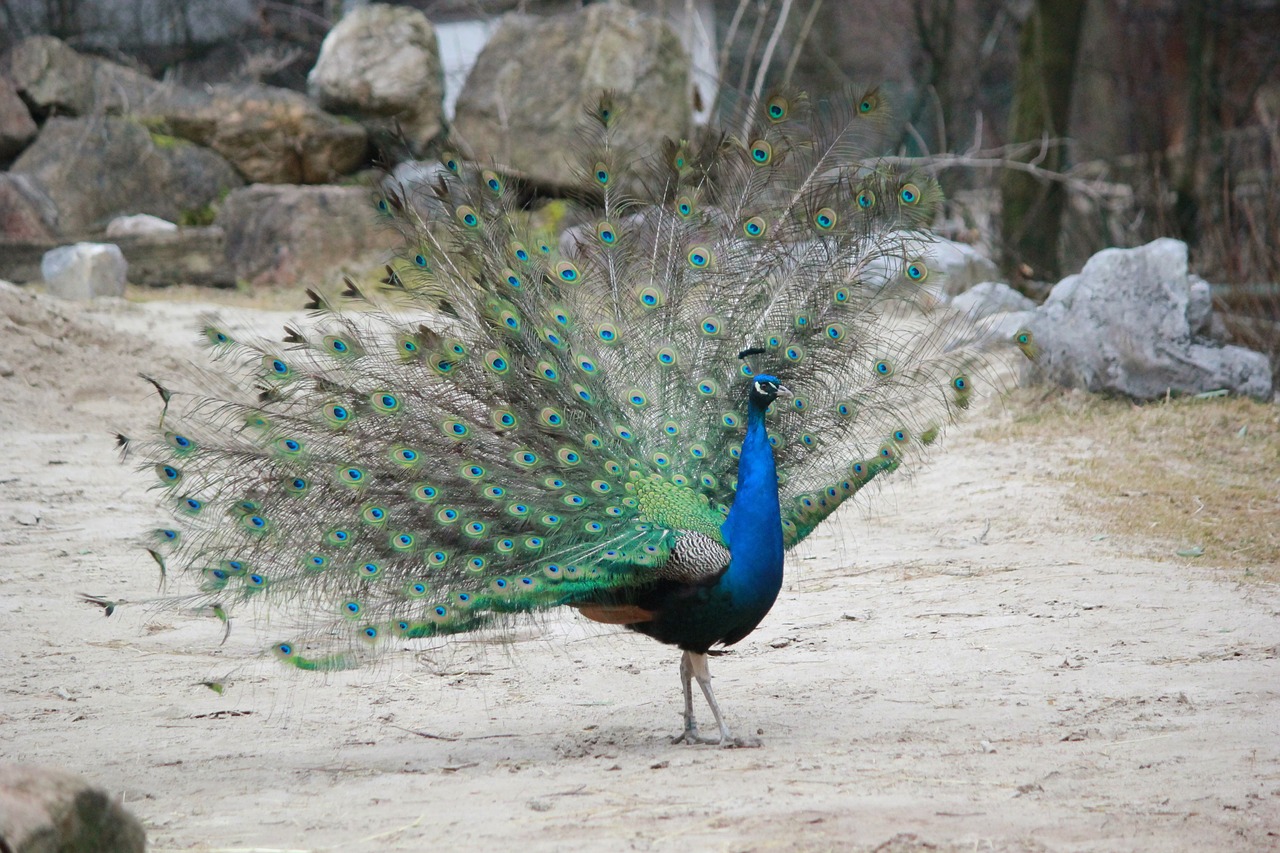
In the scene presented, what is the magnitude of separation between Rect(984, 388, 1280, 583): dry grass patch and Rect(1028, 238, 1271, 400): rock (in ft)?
0.56

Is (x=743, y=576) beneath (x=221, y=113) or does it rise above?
beneath

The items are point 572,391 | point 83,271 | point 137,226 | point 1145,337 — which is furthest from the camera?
point 137,226

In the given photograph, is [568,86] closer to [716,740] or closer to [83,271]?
[83,271]

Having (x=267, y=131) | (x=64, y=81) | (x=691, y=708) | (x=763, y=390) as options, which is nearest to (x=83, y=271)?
(x=267, y=131)

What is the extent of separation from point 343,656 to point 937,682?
2543 millimetres

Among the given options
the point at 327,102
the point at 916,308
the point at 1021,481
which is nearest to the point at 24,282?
the point at 327,102

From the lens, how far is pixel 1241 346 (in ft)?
36.0

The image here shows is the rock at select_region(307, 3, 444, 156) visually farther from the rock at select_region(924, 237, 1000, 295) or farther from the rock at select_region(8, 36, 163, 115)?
the rock at select_region(924, 237, 1000, 295)

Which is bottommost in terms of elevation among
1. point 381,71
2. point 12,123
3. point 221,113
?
point 12,123

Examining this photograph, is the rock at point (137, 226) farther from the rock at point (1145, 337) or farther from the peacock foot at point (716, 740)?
the peacock foot at point (716, 740)

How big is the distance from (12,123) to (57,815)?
48.1 ft

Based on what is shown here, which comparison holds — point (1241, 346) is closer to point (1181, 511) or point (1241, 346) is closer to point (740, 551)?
point (1181, 511)

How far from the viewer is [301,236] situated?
46.7 ft

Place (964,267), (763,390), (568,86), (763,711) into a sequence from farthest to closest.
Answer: (568,86) → (964,267) → (763,711) → (763,390)
